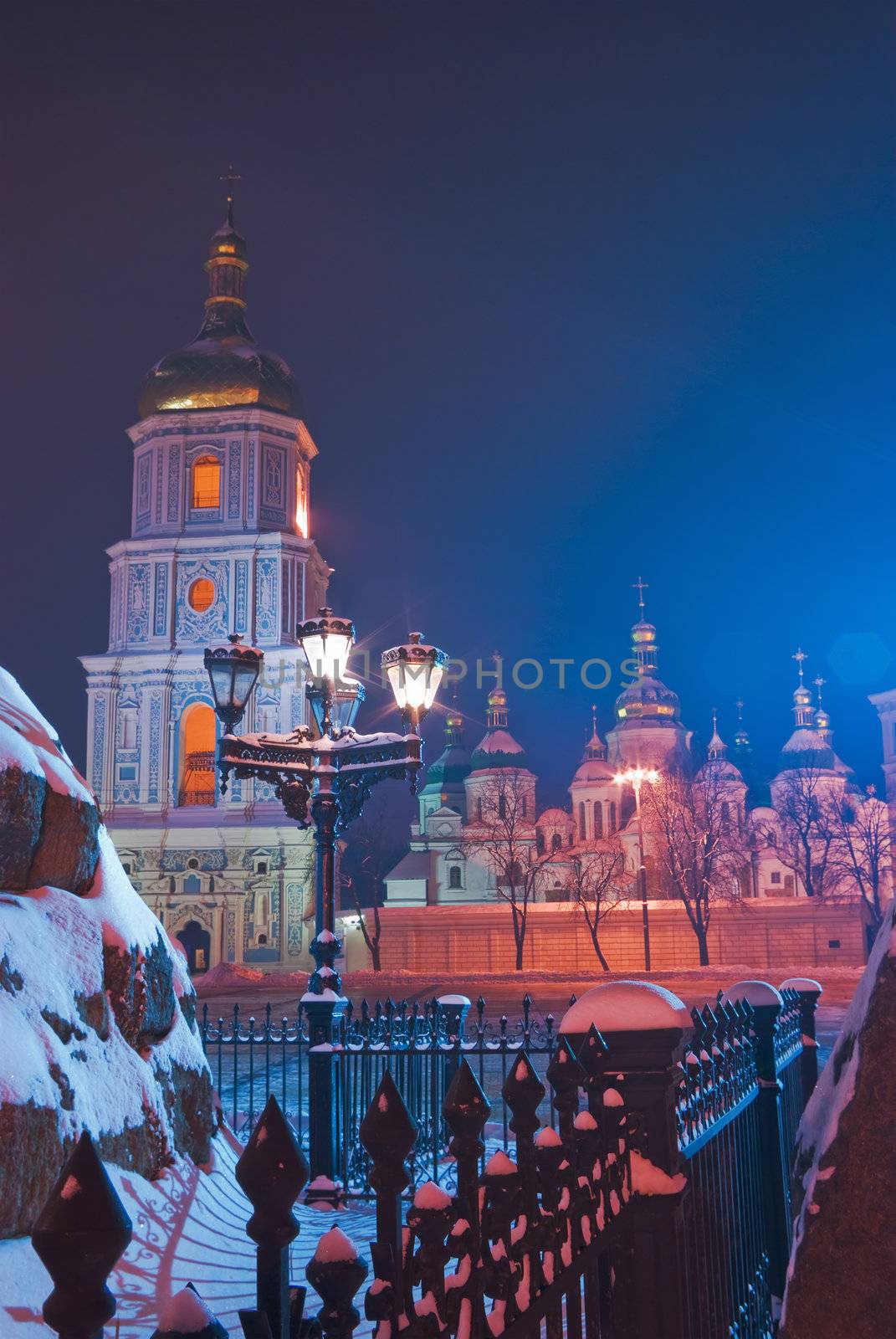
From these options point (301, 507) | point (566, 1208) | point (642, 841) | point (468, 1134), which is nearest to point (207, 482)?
point (301, 507)

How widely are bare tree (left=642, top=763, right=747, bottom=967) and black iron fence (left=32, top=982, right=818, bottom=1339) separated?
31.2 meters

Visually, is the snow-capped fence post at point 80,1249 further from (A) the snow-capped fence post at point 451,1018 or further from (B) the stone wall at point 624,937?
(B) the stone wall at point 624,937

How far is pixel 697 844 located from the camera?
120ft

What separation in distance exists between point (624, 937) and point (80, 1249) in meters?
36.7

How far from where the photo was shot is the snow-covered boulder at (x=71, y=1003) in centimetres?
414

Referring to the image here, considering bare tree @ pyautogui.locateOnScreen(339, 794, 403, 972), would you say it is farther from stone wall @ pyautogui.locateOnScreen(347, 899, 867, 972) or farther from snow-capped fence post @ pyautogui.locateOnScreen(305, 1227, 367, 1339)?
snow-capped fence post @ pyautogui.locateOnScreen(305, 1227, 367, 1339)

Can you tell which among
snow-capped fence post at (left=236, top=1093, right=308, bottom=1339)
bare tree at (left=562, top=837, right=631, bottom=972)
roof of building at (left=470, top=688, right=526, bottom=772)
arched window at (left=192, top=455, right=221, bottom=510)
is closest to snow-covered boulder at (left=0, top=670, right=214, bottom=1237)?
snow-capped fence post at (left=236, top=1093, right=308, bottom=1339)

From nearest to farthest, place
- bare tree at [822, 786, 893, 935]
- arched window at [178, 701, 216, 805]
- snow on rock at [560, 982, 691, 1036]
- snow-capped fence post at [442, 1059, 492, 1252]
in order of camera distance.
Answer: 1. snow-capped fence post at [442, 1059, 492, 1252]
2. snow on rock at [560, 982, 691, 1036]
3. bare tree at [822, 786, 893, 935]
4. arched window at [178, 701, 216, 805]

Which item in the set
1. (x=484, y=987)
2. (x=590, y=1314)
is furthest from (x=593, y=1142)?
(x=484, y=987)

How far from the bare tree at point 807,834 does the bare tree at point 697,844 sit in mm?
1564

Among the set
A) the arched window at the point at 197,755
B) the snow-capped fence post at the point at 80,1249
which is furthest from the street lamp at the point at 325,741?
the arched window at the point at 197,755

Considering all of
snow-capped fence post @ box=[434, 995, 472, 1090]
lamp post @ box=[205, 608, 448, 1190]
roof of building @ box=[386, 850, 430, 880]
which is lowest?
snow-capped fence post @ box=[434, 995, 472, 1090]

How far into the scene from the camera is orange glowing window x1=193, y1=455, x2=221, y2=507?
40875 mm

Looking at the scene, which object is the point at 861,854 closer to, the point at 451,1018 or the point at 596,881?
the point at 596,881
